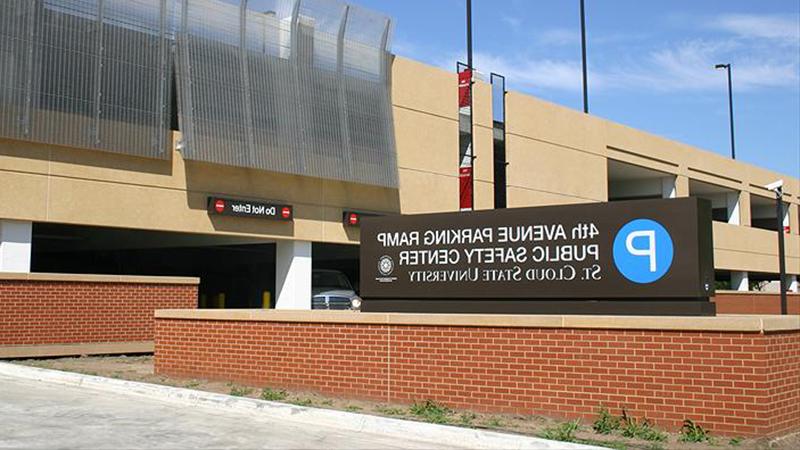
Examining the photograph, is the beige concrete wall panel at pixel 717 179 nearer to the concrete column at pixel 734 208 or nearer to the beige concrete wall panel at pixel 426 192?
the concrete column at pixel 734 208

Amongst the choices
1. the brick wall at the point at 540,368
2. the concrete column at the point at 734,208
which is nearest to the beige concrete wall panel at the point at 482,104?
the brick wall at the point at 540,368

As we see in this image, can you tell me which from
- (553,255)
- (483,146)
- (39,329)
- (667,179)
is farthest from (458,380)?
(667,179)

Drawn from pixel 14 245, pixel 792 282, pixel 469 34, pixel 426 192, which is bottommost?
pixel 792 282

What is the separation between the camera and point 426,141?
28.0 metres

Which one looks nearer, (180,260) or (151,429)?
(151,429)

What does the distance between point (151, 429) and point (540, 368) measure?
470 centimetres

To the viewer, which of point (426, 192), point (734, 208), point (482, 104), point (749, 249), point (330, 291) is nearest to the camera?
point (330, 291)

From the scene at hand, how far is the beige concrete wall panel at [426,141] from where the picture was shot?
88.8 ft

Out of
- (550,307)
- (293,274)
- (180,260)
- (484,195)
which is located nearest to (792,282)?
(484,195)

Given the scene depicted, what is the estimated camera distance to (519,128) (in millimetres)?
31594

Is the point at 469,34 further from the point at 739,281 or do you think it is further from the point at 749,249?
the point at 739,281

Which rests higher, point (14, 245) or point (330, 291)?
point (14, 245)

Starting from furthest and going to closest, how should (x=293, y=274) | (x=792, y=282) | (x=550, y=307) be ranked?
(x=792, y=282) → (x=293, y=274) → (x=550, y=307)

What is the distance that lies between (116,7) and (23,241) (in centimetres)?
593
